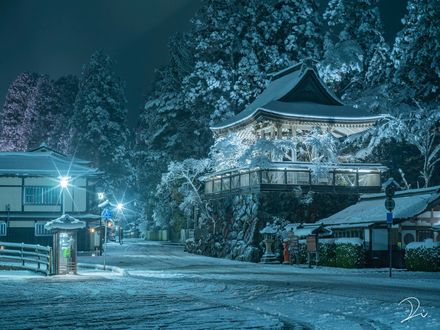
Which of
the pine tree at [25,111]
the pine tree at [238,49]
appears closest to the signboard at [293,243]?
the pine tree at [238,49]

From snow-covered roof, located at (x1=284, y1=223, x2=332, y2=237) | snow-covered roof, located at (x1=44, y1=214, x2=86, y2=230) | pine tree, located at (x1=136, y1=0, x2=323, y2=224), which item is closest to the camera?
snow-covered roof, located at (x1=44, y1=214, x2=86, y2=230)

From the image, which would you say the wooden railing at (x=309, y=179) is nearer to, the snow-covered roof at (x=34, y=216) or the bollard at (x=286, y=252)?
the bollard at (x=286, y=252)

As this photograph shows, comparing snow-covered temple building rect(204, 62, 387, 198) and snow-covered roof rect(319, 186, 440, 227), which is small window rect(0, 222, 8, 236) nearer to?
snow-covered temple building rect(204, 62, 387, 198)

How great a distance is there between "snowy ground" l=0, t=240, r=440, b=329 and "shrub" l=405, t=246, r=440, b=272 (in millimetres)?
3791

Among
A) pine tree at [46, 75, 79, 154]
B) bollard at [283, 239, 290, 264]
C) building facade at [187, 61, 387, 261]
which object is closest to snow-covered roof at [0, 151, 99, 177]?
building facade at [187, 61, 387, 261]

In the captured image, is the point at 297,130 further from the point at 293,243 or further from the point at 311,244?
the point at 311,244

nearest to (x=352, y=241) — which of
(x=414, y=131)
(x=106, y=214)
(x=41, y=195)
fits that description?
(x=106, y=214)

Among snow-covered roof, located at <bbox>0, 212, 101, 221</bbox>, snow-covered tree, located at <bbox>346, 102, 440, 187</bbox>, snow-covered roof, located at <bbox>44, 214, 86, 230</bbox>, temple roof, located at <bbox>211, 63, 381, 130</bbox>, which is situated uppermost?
temple roof, located at <bbox>211, 63, 381, 130</bbox>

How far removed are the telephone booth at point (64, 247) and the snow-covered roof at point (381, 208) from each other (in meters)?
14.6

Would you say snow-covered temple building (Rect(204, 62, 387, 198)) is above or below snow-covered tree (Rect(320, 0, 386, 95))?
below

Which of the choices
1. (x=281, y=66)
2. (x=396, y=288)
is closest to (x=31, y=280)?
(x=396, y=288)

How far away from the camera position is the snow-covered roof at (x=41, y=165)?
48.4 m

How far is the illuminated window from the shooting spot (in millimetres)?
48625

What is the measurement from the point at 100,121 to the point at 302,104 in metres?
39.3
